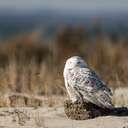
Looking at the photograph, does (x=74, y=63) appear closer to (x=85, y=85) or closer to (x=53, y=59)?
(x=85, y=85)

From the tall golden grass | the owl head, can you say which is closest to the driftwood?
the owl head

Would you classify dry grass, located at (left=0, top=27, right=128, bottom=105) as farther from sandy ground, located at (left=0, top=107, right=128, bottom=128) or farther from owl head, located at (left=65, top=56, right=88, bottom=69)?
owl head, located at (left=65, top=56, right=88, bottom=69)

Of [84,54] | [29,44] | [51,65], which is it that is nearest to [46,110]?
[51,65]

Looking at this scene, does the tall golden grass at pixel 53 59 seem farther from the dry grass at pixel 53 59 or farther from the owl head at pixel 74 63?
the owl head at pixel 74 63

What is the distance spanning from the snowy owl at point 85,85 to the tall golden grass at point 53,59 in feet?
4.76

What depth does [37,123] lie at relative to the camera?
8.73 m

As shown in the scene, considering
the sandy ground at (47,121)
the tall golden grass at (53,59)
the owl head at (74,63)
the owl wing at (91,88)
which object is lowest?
the sandy ground at (47,121)

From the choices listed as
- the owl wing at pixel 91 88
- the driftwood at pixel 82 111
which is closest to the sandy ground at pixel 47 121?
the driftwood at pixel 82 111

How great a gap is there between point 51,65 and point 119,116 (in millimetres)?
5565

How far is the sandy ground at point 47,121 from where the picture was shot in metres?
8.76

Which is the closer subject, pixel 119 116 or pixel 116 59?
pixel 119 116

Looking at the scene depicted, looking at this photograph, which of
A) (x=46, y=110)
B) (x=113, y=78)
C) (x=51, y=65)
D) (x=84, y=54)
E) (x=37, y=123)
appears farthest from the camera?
(x=84, y=54)

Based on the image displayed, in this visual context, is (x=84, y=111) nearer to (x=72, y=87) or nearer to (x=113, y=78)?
(x=72, y=87)

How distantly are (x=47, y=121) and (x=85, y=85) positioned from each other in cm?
64
